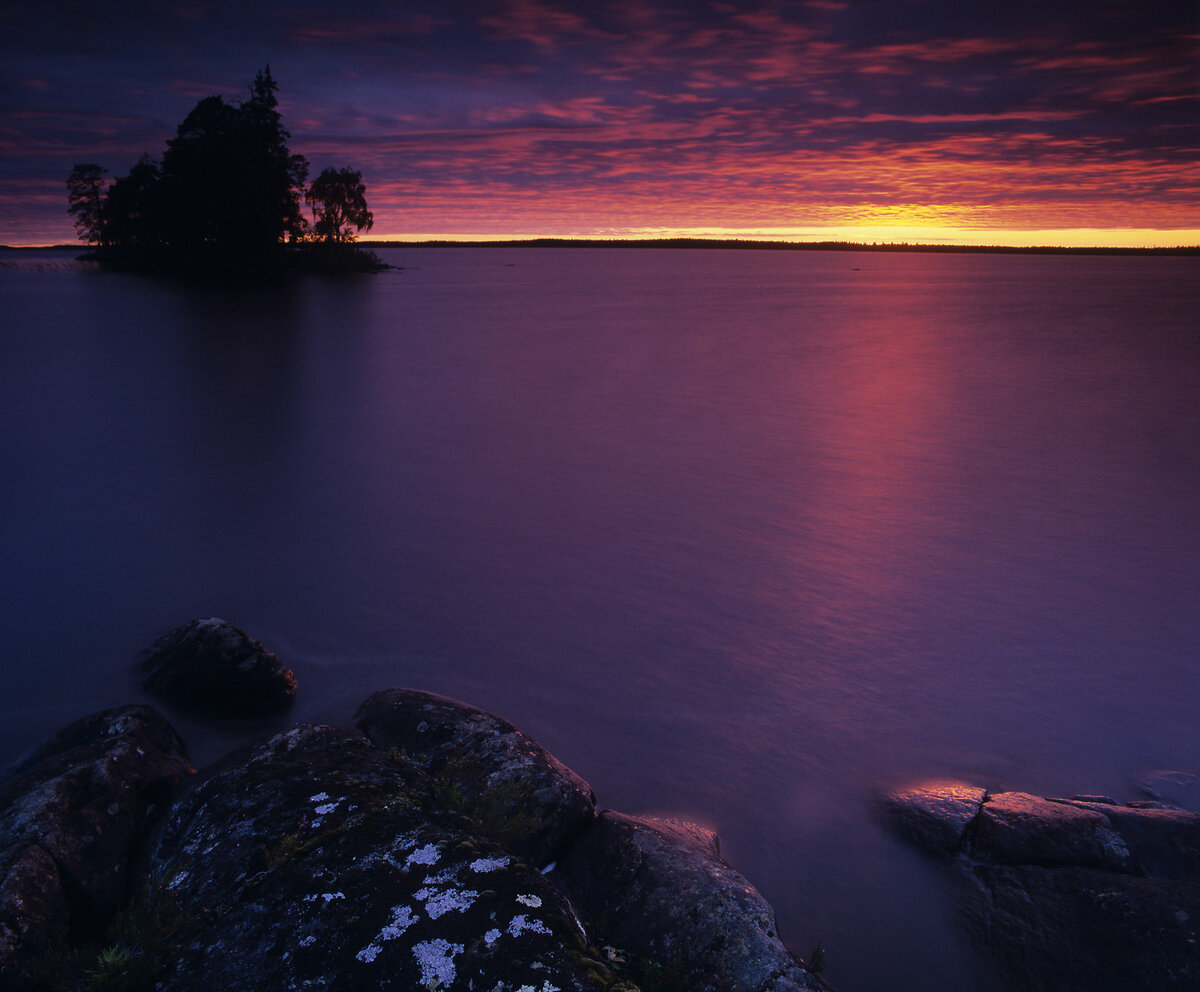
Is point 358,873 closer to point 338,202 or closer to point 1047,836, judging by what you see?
point 1047,836

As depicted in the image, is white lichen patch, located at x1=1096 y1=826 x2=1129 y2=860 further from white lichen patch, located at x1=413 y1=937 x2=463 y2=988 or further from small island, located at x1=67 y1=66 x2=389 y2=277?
small island, located at x1=67 y1=66 x2=389 y2=277

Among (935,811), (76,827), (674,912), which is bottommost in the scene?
(935,811)

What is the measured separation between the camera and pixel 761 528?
12.0m

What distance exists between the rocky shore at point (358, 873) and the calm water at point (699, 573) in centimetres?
115

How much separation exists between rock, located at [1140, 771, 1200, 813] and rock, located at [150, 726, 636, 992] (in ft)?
18.3

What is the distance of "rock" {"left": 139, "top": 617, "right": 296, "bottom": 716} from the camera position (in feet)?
21.5

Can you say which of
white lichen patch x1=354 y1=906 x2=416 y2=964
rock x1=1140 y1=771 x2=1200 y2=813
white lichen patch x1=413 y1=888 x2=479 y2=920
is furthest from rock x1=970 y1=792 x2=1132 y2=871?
white lichen patch x1=354 y1=906 x2=416 y2=964

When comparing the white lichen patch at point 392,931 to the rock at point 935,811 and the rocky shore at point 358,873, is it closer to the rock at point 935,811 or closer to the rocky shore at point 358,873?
the rocky shore at point 358,873

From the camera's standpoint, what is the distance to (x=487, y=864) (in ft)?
10.7

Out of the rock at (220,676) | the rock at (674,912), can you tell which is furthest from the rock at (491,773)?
the rock at (220,676)

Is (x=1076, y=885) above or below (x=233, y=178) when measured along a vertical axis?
below

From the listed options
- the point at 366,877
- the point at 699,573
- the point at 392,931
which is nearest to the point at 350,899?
the point at 366,877

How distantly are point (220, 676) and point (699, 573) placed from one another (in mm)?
6175

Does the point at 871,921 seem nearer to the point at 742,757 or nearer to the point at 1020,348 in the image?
the point at 742,757
